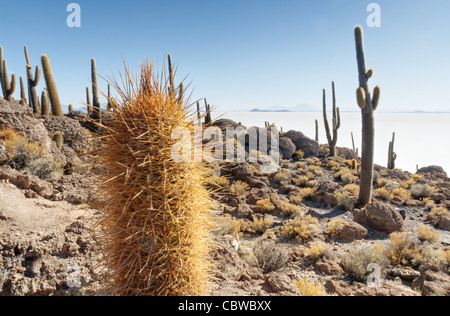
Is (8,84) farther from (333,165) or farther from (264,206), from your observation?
(333,165)

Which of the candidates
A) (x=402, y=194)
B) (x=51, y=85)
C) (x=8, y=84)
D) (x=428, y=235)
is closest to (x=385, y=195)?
(x=402, y=194)

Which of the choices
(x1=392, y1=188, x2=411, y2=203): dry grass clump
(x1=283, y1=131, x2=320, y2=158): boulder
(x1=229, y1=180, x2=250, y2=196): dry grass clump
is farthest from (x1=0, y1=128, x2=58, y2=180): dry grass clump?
(x1=283, y1=131, x2=320, y2=158): boulder

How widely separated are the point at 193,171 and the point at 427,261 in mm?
5817

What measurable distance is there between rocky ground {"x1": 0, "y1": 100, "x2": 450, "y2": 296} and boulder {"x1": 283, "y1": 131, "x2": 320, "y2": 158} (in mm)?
7856

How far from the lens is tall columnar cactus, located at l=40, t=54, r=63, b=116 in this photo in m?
12.9

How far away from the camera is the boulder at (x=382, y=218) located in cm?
729

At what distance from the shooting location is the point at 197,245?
236 centimetres

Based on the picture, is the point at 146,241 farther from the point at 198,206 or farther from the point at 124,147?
the point at 124,147

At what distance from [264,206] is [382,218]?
346 cm

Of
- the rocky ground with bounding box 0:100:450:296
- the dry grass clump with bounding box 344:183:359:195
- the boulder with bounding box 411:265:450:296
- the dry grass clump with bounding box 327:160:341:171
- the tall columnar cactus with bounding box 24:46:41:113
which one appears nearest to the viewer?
the rocky ground with bounding box 0:100:450:296

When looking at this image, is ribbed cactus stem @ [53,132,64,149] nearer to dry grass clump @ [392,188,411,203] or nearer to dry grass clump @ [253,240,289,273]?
dry grass clump @ [253,240,289,273]

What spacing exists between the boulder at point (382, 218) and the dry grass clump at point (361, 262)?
88.5 inches

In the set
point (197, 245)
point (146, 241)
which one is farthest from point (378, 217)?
point (146, 241)

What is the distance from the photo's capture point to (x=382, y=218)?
24.1 feet
